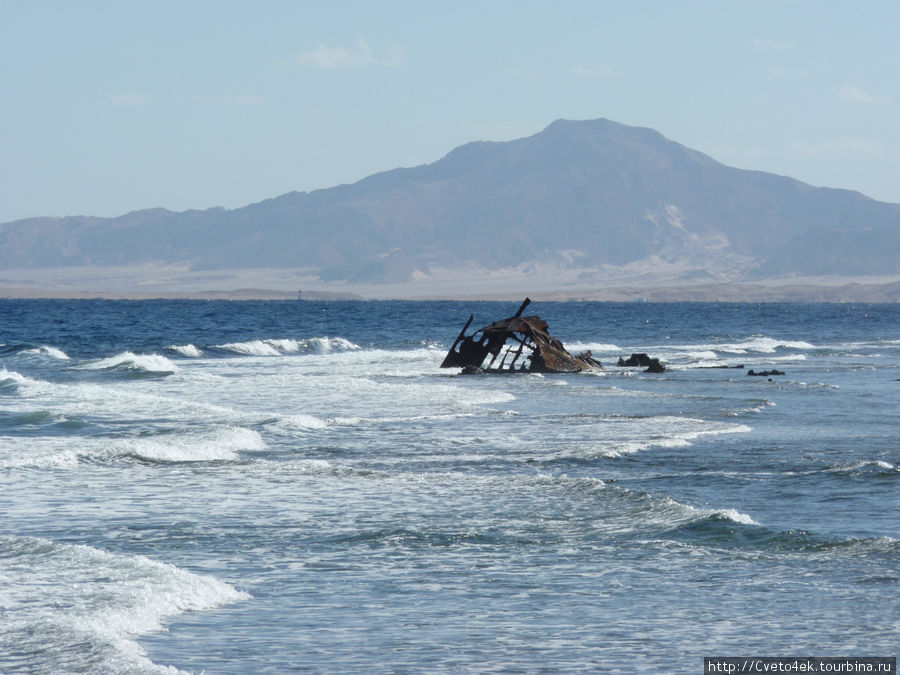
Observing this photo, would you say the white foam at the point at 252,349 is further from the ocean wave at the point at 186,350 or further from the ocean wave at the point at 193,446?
the ocean wave at the point at 193,446

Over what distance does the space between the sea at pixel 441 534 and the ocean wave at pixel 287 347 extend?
3201 centimetres

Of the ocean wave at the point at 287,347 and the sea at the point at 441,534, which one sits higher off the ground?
the sea at the point at 441,534

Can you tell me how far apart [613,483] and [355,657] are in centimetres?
829

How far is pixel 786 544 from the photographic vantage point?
41.6 feet

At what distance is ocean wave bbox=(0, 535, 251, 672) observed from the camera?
29.2 feet

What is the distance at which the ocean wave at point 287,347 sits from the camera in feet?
204

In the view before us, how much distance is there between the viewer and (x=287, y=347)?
65438 millimetres

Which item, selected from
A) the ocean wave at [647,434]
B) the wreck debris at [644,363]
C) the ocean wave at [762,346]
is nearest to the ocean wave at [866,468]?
the ocean wave at [647,434]

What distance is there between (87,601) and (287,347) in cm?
5538

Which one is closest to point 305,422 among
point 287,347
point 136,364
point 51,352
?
point 136,364

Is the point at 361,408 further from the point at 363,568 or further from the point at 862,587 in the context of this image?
the point at 862,587

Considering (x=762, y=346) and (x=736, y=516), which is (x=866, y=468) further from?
(x=762, y=346)

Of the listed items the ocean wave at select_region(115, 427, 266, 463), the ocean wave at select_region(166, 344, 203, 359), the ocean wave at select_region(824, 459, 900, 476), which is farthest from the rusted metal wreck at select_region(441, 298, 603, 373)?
the ocean wave at select_region(824, 459, 900, 476)

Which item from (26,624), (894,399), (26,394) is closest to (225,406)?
(26,394)
